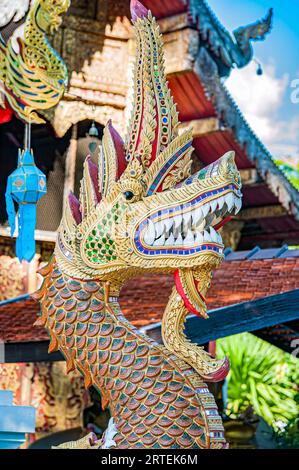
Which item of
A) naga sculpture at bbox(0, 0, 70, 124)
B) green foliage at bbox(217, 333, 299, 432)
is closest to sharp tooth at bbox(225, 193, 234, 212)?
naga sculpture at bbox(0, 0, 70, 124)

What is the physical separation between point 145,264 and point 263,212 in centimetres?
562

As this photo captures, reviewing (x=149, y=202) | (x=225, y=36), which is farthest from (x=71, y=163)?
(x=149, y=202)

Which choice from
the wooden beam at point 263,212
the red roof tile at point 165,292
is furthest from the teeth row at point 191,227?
the wooden beam at point 263,212

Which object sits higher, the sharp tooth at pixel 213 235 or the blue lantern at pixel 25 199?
the blue lantern at pixel 25 199

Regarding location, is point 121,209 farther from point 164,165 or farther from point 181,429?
point 181,429

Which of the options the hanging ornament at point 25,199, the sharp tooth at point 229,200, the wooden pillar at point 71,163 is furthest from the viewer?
the wooden pillar at point 71,163

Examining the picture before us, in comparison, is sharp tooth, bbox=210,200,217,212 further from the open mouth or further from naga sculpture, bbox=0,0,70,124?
naga sculpture, bbox=0,0,70,124

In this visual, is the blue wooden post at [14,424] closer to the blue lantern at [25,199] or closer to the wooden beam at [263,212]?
the blue lantern at [25,199]

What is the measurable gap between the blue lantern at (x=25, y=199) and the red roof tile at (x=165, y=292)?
55cm

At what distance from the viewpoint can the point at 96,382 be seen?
3.74m

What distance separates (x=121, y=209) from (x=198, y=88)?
4572 millimetres

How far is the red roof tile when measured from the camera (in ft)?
17.0

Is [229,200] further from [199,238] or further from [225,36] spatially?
[225,36]

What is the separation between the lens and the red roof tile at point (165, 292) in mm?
5176
